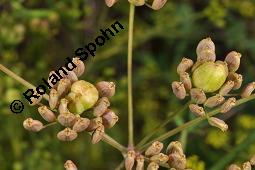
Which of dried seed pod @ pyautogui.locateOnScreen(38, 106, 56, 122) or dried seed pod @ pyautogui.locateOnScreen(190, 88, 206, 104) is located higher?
dried seed pod @ pyautogui.locateOnScreen(38, 106, 56, 122)

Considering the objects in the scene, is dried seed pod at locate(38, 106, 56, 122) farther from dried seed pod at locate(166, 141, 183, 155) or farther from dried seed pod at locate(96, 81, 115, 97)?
dried seed pod at locate(166, 141, 183, 155)

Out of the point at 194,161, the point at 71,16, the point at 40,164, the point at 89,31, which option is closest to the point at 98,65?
the point at 89,31
